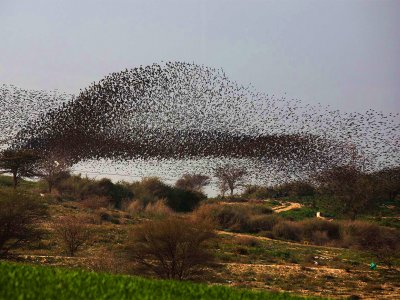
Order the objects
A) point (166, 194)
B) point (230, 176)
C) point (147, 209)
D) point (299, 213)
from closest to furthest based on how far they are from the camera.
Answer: point (147, 209) → point (299, 213) → point (166, 194) → point (230, 176)

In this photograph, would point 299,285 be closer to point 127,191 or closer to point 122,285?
point 122,285

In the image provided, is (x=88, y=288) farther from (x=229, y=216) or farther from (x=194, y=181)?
(x=194, y=181)

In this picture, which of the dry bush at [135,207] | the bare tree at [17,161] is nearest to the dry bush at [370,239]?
the dry bush at [135,207]

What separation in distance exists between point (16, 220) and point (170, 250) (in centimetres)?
701

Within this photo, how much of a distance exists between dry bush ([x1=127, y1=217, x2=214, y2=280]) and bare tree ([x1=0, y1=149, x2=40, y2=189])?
111 ft

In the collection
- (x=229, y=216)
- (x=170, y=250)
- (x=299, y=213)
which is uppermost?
(x=299, y=213)

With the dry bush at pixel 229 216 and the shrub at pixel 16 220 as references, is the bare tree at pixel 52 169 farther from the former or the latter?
the shrub at pixel 16 220

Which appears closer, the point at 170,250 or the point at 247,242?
the point at 170,250

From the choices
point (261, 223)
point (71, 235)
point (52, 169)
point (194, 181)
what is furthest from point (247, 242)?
point (194, 181)

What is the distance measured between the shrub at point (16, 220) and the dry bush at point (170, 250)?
4821 mm

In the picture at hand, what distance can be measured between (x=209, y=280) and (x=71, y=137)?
53.5m

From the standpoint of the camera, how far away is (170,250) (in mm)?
21234

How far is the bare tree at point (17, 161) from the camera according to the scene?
172 ft

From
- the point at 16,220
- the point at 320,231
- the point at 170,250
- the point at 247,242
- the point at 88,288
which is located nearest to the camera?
the point at 88,288
